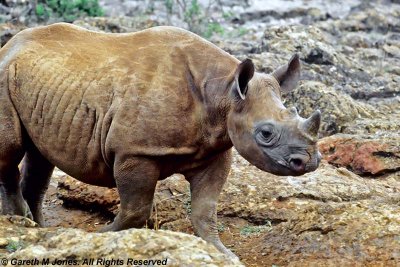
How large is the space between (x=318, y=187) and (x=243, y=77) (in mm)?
2498

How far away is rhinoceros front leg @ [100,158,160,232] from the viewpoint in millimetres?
7781

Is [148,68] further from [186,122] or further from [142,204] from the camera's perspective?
[142,204]

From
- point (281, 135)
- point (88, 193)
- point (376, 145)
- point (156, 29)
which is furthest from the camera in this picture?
point (376, 145)

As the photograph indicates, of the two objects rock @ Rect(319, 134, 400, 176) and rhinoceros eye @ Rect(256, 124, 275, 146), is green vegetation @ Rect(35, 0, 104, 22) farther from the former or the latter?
rhinoceros eye @ Rect(256, 124, 275, 146)

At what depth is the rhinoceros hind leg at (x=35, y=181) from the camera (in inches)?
367

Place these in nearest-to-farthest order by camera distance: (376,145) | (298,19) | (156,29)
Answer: (156,29) → (376,145) → (298,19)

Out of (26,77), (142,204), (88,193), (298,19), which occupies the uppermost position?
(26,77)

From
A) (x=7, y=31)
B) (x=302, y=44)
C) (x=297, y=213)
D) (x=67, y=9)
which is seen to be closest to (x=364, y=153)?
(x=297, y=213)

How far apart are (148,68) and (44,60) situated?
114 centimetres

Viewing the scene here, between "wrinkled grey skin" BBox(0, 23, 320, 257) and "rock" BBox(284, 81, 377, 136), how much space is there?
3971mm

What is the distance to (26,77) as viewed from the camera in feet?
28.0

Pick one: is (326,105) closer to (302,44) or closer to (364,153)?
(364,153)

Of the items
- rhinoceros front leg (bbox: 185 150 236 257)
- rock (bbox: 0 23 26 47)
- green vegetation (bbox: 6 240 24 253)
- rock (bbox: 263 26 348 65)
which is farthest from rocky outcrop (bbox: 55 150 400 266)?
rock (bbox: 0 23 26 47)

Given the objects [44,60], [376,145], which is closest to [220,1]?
[376,145]
